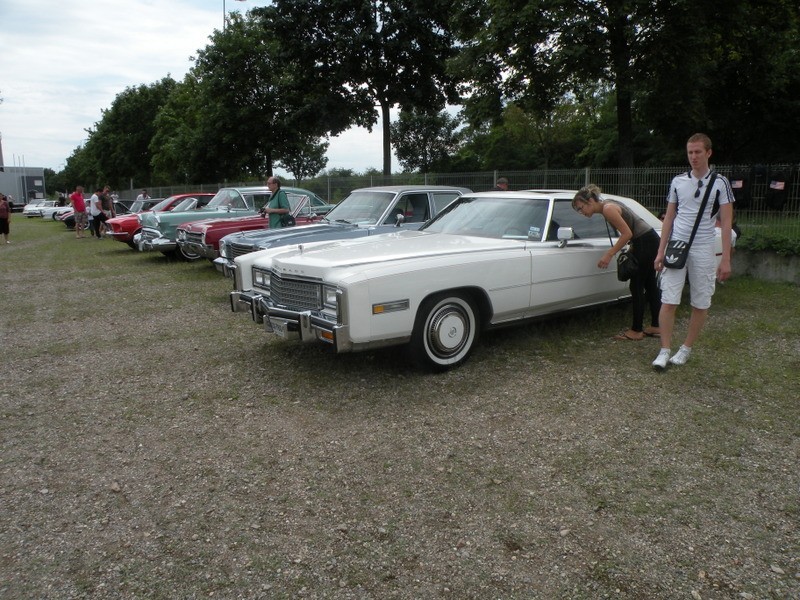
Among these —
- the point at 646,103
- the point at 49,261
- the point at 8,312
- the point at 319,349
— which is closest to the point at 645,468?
the point at 319,349

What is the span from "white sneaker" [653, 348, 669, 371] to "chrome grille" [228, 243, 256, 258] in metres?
5.43

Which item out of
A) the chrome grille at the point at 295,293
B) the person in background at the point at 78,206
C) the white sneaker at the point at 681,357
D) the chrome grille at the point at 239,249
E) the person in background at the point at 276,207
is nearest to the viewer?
the chrome grille at the point at 295,293

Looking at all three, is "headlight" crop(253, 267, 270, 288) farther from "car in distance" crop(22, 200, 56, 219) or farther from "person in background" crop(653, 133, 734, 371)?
"car in distance" crop(22, 200, 56, 219)

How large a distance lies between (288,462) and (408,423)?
3.05ft

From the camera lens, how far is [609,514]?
127 inches

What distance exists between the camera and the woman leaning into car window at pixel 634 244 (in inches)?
237

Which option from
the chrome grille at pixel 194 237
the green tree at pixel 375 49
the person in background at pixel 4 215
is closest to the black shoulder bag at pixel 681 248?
the chrome grille at pixel 194 237

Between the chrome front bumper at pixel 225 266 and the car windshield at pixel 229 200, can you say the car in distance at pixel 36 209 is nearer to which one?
the car windshield at pixel 229 200

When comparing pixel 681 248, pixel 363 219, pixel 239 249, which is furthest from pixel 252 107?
pixel 681 248

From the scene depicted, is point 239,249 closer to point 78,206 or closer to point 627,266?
point 627,266

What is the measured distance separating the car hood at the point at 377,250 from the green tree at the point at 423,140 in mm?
64408

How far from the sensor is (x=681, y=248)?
5.14 m

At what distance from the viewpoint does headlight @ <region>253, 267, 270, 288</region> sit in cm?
604

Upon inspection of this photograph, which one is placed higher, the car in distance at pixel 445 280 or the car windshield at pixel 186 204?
the car windshield at pixel 186 204
